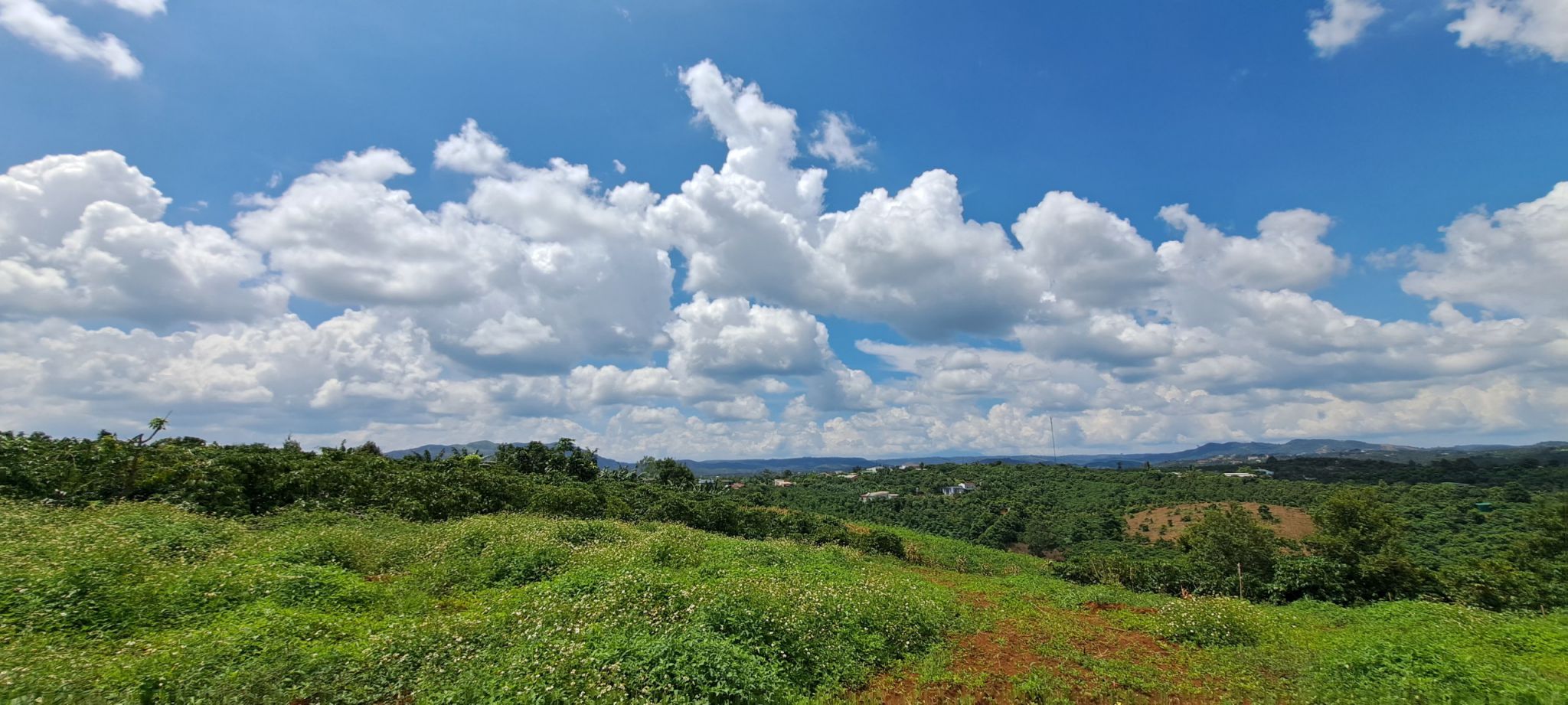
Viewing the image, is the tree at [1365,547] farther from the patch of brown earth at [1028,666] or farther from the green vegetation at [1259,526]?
the patch of brown earth at [1028,666]

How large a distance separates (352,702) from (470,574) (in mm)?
7957

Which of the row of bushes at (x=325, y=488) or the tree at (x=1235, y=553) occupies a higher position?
the row of bushes at (x=325, y=488)

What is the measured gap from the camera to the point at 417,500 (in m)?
27.8

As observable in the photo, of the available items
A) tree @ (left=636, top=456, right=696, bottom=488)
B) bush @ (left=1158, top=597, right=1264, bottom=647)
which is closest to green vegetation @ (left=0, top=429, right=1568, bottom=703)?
bush @ (left=1158, top=597, right=1264, bottom=647)

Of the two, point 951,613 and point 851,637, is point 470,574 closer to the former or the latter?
point 851,637

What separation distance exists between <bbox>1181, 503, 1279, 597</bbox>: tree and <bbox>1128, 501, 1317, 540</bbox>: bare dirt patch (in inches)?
1381

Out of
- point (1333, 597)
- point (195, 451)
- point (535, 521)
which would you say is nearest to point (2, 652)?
point (535, 521)

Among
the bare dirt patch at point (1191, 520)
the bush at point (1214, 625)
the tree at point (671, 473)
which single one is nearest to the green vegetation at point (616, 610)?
the bush at point (1214, 625)

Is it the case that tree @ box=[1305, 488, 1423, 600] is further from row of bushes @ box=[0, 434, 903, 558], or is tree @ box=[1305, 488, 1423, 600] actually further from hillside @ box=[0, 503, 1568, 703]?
row of bushes @ box=[0, 434, 903, 558]

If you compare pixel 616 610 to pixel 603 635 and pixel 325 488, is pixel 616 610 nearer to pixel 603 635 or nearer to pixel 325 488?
pixel 603 635

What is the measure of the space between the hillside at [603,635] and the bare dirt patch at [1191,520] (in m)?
57.2

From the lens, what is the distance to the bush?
1309 cm

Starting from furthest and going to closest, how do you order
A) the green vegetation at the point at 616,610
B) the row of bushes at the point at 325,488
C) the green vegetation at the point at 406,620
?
the row of bushes at the point at 325,488, the green vegetation at the point at 616,610, the green vegetation at the point at 406,620

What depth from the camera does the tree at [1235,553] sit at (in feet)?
82.9
